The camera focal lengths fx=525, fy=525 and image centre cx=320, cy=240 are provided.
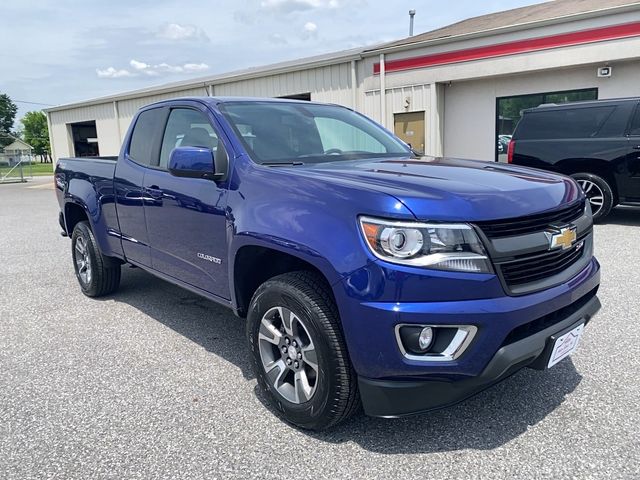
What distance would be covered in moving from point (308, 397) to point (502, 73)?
11.6 meters

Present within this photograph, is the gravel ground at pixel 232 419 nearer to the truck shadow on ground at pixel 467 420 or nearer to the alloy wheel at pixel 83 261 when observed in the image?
the truck shadow on ground at pixel 467 420

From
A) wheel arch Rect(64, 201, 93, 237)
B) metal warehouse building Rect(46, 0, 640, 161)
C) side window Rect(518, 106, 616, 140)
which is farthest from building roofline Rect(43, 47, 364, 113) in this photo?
wheel arch Rect(64, 201, 93, 237)

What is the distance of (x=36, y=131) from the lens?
104188 millimetres

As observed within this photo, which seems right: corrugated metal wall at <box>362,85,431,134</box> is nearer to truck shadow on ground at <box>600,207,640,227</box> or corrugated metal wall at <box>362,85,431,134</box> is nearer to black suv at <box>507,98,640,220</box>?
black suv at <box>507,98,640,220</box>

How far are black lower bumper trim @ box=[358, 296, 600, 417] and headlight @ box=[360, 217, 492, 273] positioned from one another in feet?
1.33

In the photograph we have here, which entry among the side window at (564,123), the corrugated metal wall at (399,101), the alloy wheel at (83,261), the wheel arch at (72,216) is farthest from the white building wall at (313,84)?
the alloy wheel at (83,261)

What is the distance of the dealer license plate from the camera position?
8.26 ft

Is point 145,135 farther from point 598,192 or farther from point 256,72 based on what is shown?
point 256,72

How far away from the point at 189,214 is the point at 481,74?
11043 mm

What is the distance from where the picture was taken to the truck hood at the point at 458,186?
7.55 feet

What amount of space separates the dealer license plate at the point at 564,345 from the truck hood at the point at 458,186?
629 mm

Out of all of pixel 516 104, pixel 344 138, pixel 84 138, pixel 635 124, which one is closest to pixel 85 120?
pixel 84 138

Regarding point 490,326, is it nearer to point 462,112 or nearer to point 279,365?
point 279,365

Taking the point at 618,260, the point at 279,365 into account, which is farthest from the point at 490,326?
the point at 618,260
